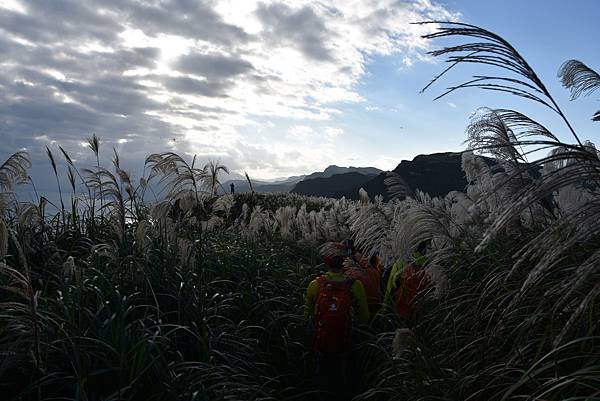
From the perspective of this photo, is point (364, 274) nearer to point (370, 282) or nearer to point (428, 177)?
point (370, 282)

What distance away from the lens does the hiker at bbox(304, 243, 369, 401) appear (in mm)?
5621

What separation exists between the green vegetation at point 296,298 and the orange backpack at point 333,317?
315 mm

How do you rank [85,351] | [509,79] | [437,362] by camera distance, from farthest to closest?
[437,362] < [85,351] < [509,79]

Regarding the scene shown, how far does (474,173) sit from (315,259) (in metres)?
3.41

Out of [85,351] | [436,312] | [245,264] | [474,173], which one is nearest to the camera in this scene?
[85,351]

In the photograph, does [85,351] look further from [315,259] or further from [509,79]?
[315,259]

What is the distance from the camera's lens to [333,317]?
18.6ft

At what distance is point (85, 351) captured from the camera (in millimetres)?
3834

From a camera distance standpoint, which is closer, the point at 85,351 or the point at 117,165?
the point at 85,351

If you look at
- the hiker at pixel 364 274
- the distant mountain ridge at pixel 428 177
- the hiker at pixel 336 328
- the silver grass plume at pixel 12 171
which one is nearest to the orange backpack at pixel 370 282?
the hiker at pixel 364 274

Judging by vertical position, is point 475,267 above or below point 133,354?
above

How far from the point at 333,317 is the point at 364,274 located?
84 centimetres

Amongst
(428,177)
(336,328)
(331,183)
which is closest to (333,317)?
(336,328)

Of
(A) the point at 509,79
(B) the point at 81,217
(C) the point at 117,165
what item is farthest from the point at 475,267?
(B) the point at 81,217
